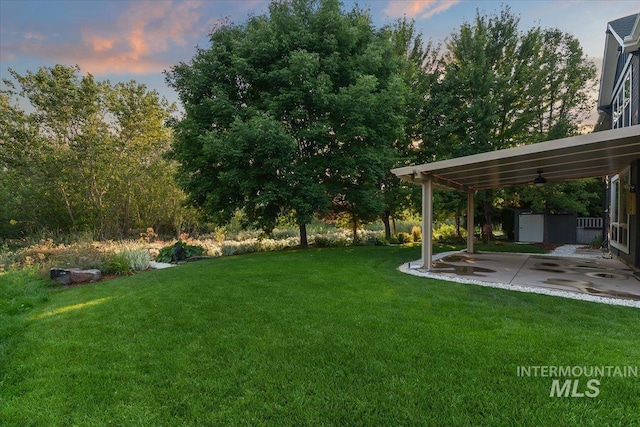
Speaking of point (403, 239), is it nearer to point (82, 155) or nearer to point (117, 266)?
point (117, 266)

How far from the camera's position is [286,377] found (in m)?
2.68

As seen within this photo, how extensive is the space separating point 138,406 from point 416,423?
1879 mm

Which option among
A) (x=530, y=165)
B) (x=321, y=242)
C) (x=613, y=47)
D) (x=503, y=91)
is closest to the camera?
(x=530, y=165)

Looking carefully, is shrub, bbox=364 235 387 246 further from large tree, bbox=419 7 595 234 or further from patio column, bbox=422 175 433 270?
patio column, bbox=422 175 433 270

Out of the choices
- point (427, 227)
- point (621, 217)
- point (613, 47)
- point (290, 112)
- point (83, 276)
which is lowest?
point (83, 276)

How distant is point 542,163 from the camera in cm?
722

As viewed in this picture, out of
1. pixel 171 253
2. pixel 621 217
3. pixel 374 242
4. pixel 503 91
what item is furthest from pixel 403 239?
pixel 171 253

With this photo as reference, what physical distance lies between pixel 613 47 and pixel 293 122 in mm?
9804

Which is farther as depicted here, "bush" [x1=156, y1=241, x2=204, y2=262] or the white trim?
"bush" [x1=156, y1=241, x2=204, y2=262]

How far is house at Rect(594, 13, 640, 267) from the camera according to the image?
7125 mm

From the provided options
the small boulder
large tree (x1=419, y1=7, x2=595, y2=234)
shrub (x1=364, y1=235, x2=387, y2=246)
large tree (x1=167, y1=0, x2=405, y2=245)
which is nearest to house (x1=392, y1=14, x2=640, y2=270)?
large tree (x1=419, y1=7, x2=595, y2=234)

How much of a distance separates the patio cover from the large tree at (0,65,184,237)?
514 inches

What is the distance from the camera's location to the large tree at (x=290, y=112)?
10133mm

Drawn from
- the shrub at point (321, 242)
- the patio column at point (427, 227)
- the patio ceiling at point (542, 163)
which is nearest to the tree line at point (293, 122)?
the shrub at point (321, 242)
